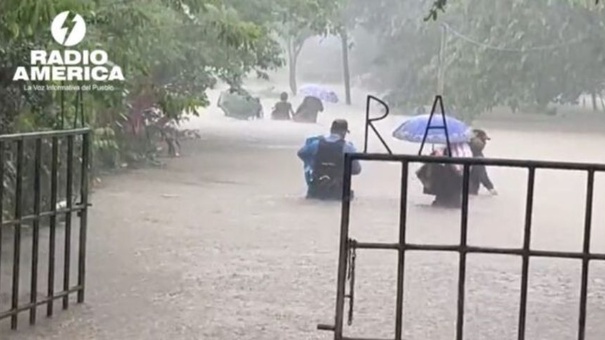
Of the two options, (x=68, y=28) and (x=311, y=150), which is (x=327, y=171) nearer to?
(x=311, y=150)

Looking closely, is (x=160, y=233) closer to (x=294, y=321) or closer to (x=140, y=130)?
(x=294, y=321)

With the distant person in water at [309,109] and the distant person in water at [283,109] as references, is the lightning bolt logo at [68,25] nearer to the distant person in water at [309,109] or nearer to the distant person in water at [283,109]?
the distant person in water at [309,109]

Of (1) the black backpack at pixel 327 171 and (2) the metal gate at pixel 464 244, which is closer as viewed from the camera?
(2) the metal gate at pixel 464 244

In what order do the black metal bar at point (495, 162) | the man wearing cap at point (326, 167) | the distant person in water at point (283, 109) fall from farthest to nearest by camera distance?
the distant person in water at point (283, 109), the man wearing cap at point (326, 167), the black metal bar at point (495, 162)

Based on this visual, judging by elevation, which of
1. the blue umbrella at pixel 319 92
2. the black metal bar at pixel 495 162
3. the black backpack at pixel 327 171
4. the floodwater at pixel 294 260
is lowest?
the floodwater at pixel 294 260

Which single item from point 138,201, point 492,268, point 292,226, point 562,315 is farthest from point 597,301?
point 138,201

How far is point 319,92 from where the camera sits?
12039mm

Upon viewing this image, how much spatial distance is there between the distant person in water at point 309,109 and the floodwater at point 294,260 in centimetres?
140

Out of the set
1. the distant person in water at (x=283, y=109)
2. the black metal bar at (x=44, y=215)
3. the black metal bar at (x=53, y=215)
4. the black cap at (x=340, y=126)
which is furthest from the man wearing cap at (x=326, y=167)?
the black metal bar at (x=53, y=215)

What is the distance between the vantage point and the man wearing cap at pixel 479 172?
8.67m

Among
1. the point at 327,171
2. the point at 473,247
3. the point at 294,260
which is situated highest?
the point at 473,247

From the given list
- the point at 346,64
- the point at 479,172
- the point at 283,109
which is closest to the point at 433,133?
the point at 479,172

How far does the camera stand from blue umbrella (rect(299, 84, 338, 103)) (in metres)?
11.6

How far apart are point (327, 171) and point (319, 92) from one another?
347 cm
